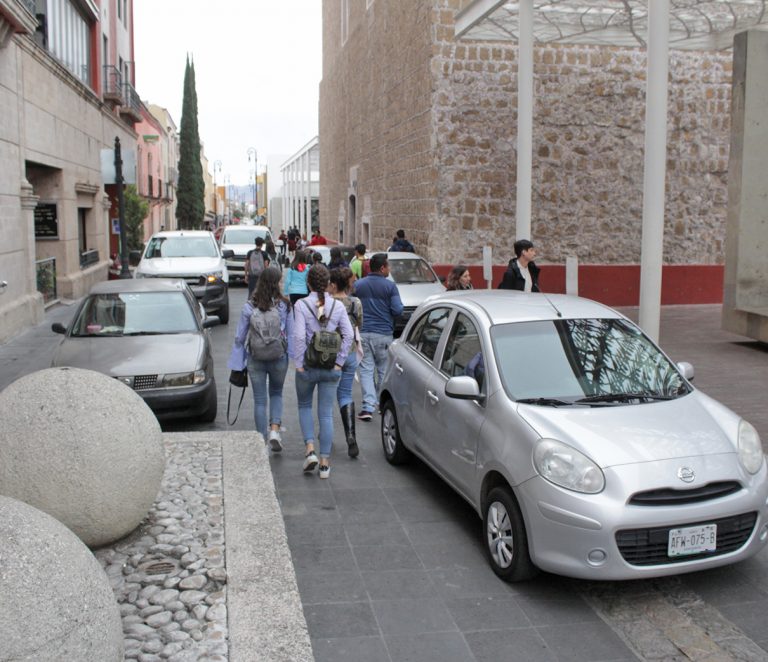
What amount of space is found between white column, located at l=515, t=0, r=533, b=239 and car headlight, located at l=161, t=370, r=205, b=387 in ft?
26.9

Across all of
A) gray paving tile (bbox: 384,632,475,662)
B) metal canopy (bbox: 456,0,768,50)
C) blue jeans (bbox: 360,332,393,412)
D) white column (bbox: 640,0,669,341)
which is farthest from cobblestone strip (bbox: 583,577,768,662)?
metal canopy (bbox: 456,0,768,50)

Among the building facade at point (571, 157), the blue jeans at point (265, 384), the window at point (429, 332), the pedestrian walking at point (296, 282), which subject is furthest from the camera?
the building facade at point (571, 157)

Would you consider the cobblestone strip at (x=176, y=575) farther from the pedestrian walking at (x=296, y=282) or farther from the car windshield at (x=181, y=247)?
the car windshield at (x=181, y=247)

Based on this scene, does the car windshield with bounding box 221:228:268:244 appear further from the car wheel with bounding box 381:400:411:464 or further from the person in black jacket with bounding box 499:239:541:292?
the car wheel with bounding box 381:400:411:464

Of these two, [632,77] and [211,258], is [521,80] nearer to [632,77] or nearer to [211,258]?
[632,77]

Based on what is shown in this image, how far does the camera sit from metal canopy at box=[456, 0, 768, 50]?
1555 cm

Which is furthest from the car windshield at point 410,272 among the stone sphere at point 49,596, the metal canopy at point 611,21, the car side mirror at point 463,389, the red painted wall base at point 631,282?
the stone sphere at point 49,596

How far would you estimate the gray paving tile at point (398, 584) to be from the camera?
5152 millimetres

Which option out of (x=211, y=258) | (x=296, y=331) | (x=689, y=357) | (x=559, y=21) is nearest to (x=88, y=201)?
(x=211, y=258)

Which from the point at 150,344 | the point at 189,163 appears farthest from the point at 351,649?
the point at 189,163

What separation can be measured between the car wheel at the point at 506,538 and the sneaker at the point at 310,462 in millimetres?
2303

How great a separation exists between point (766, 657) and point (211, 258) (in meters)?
16.0

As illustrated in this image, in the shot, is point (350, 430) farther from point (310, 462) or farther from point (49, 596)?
point (49, 596)

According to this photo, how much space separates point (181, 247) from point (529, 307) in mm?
14223
